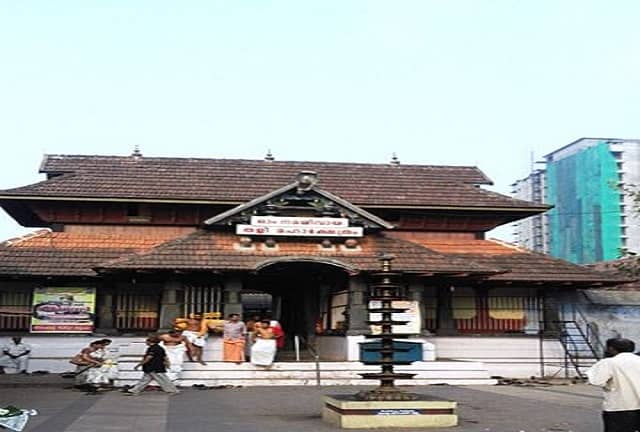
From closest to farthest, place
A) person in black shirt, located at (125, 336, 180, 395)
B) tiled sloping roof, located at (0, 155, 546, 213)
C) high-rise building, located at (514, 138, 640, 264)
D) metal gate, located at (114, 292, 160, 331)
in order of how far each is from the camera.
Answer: person in black shirt, located at (125, 336, 180, 395) < metal gate, located at (114, 292, 160, 331) < tiled sloping roof, located at (0, 155, 546, 213) < high-rise building, located at (514, 138, 640, 264)

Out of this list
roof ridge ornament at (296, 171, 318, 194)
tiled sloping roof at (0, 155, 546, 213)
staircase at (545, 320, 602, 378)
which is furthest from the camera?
tiled sloping roof at (0, 155, 546, 213)

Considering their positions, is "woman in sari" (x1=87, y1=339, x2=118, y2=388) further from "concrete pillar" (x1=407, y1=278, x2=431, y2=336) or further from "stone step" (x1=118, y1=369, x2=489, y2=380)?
"concrete pillar" (x1=407, y1=278, x2=431, y2=336)

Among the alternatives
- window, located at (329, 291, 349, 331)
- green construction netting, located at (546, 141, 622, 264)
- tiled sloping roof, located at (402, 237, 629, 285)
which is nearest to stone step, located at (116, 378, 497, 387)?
window, located at (329, 291, 349, 331)

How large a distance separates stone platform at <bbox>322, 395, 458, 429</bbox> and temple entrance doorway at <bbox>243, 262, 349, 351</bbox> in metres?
9.31

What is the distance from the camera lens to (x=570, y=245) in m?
72.5

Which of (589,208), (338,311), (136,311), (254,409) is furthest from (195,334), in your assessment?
(589,208)

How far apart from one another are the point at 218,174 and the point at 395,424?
16781 millimetres

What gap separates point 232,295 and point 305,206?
10.7 ft

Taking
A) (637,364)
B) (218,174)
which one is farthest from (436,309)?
(637,364)

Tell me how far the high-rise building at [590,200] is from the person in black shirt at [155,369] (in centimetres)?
5323

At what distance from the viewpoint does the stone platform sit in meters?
11.5

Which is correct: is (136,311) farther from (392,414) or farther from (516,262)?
(392,414)

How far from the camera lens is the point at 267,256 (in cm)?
2136

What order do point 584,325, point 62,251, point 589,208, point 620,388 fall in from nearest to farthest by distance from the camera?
point 620,388 → point 62,251 → point 584,325 → point 589,208
